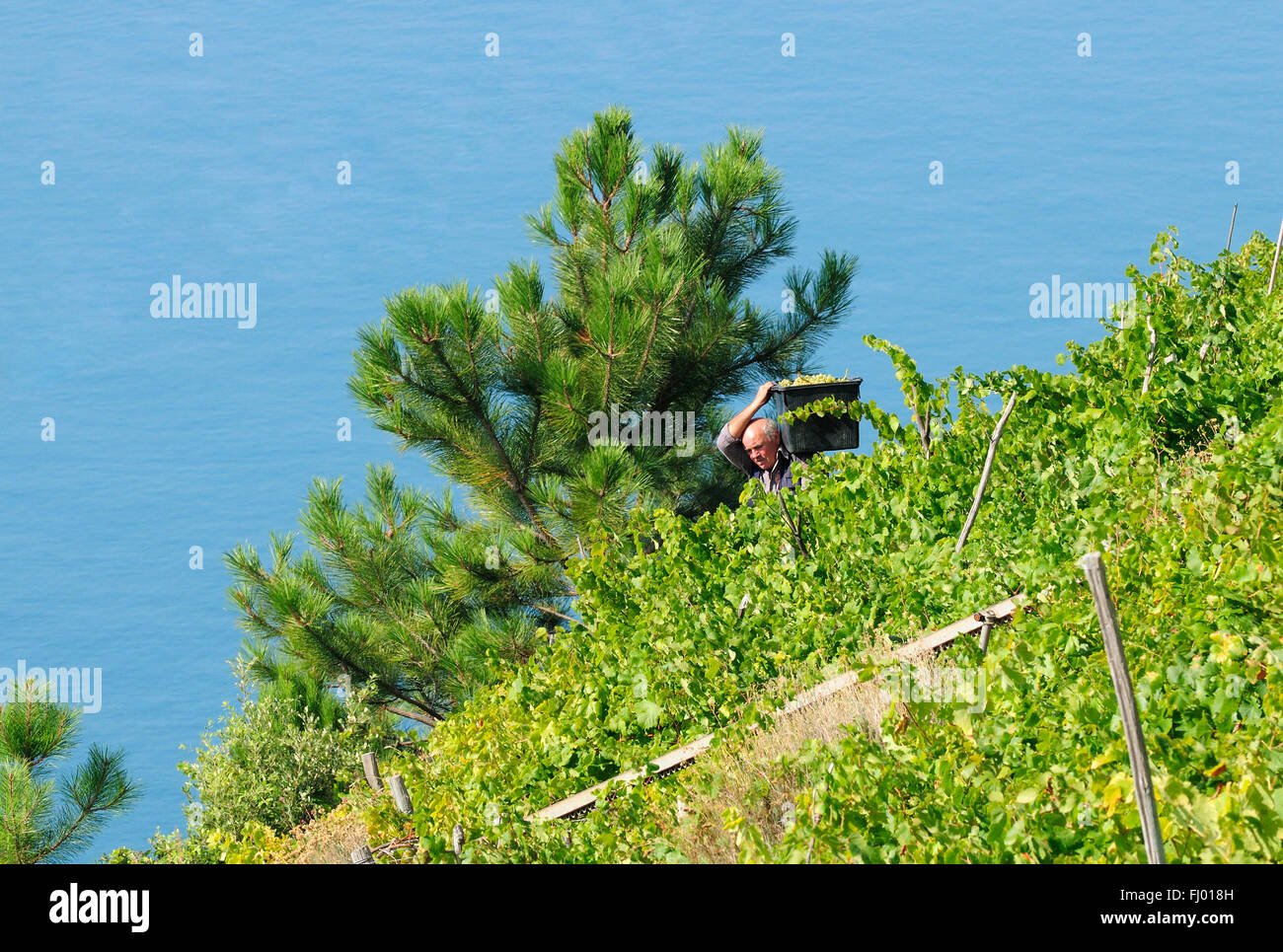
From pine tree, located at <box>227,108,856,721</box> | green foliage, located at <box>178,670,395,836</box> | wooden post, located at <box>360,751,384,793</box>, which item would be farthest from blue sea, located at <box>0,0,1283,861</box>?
wooden post, located at <box>360,751,384,793</box>

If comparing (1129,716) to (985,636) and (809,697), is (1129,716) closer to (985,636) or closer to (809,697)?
(985,636)

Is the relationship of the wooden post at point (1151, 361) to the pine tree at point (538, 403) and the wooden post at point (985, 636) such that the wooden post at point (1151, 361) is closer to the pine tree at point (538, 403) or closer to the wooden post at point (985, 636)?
the wooden post at point (985, 636)

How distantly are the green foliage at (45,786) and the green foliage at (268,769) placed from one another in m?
0.43

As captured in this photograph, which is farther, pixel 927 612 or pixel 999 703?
pixel 927 612

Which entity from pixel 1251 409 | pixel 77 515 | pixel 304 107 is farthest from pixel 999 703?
pixel 304 107

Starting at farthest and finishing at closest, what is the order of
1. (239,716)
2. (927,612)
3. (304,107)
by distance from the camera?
1. (304,107)
2. (239,716)
3. (927,612)

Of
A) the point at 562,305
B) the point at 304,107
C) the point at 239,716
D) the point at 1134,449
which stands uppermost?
the point at 304,107

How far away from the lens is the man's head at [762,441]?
4.78 m

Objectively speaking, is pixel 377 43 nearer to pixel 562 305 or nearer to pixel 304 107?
pixel 304 107

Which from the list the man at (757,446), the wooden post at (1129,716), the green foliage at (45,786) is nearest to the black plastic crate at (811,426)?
the man at (757,446)

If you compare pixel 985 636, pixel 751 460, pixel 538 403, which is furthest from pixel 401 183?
pixel 985 636

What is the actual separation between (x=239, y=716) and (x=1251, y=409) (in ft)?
17.3

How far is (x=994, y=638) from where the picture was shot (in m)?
2.86
